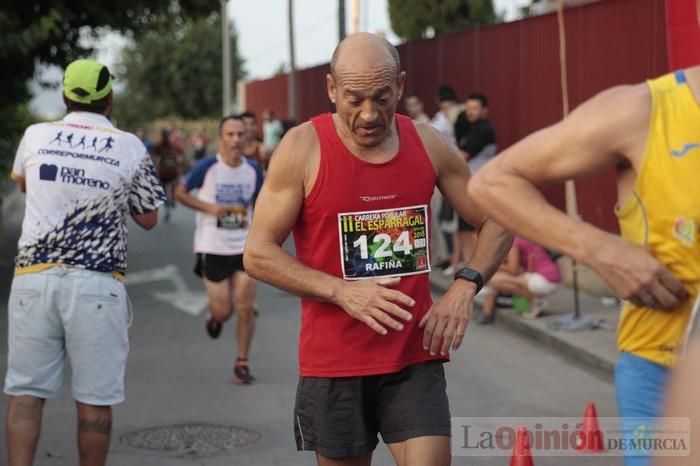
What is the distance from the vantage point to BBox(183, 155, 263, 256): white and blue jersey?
31.3 ft

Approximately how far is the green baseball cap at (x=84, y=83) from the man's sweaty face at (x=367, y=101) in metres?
1.67

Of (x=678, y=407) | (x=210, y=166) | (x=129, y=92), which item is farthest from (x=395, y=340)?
(x=129, y=92)

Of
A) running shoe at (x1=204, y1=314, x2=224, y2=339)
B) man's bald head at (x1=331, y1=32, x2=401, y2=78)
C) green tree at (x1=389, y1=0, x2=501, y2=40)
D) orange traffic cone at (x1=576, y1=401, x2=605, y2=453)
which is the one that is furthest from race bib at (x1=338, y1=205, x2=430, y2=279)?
green tree at (x1=389, y1=0, x2=501, y2=40)

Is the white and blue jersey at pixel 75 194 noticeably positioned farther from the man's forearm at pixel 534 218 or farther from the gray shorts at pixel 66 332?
the man's forearm at pixel 534 218

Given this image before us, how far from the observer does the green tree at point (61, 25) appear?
560 inches

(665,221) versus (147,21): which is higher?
(147,21)

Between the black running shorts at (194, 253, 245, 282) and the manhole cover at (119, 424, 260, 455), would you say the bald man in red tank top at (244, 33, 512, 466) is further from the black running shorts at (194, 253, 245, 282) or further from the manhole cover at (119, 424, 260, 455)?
the black running shorts at (194, 253, 245, 282)

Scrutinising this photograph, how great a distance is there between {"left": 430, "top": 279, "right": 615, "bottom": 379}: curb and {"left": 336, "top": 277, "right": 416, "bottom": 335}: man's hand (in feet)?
18.6

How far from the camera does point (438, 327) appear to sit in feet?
13.9

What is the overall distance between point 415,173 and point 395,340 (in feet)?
1.88

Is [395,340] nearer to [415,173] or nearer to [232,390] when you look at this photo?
[415,173]

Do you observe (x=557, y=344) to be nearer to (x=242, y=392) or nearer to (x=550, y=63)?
(x=242, y=392)

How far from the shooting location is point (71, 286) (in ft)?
17.6

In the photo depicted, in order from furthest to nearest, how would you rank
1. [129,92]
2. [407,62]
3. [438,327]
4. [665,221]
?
[129,92] < [407,62] < [438,327] < [665,221]
